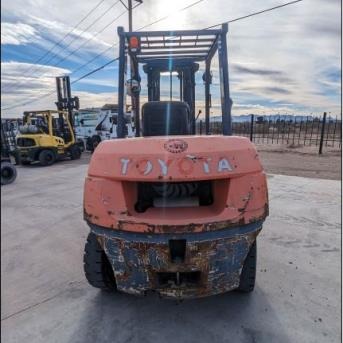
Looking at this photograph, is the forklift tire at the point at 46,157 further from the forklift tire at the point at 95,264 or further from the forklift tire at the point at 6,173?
the forklift tire at the point at 6,173

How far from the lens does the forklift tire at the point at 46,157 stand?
11675 mm

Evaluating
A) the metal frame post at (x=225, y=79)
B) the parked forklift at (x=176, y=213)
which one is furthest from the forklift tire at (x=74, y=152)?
the parked forklift at (x=176, y=213)

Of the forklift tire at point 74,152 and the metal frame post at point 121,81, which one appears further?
the forklift tire at point 74,152

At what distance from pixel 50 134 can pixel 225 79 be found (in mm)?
10557

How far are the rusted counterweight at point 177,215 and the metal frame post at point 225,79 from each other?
3.20ft

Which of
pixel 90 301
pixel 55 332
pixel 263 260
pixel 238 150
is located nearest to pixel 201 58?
pixel 238 150

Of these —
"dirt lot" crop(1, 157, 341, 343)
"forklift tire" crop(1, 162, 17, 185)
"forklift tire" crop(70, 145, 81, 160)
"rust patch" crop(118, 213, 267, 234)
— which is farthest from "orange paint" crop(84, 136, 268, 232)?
"forklift tire" crop(70, 145, 81, 160)

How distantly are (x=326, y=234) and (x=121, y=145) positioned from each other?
307cm

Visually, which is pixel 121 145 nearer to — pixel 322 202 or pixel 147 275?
pixel 147 275

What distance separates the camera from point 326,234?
12.7 ft

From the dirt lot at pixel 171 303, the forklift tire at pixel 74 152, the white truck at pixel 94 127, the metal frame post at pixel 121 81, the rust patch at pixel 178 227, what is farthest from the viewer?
the white truck at pixel 94 127

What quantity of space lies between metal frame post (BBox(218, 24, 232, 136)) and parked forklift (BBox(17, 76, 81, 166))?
31.6 ft

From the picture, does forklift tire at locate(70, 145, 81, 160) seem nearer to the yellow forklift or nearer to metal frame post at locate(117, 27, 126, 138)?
the yellow forklift

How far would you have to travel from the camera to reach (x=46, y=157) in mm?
11820
